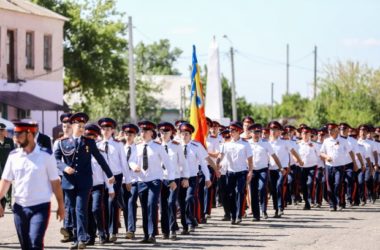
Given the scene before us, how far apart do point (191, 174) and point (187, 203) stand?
2.06 feet

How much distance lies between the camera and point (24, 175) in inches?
496

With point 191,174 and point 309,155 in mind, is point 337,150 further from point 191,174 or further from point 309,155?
point 191,174

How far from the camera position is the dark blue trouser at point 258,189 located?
2212cm

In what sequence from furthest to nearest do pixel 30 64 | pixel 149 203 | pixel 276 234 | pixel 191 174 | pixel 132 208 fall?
1. pixel 30 64
2. pixel 191 174
3. pixel 276 234
4. pixel 132 208
5. pixel 149 203

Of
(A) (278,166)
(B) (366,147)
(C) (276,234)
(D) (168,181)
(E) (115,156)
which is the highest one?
(B) (366,147)

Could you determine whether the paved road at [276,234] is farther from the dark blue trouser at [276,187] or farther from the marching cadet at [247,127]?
the marching cadet at [247,127]

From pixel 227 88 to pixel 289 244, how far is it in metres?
56.9

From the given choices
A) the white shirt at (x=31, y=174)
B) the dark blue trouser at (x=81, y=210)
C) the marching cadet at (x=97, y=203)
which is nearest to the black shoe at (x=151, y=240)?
the marching cadet at (x=97, y=203)

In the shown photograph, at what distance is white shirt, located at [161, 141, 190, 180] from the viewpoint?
1938 cm

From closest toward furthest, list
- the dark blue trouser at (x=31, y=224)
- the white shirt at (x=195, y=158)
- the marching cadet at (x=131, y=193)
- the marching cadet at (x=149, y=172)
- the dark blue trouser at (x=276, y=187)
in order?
the dark blue trouser at (x=31, y=224) < the marching cadet at (x=149, y=172) < the marching cadet at (x=131, y=193) < the white shirt at (x=195, y=158) < the dark blue trouser at (x=276, y=187)

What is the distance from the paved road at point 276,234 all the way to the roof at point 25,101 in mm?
25000

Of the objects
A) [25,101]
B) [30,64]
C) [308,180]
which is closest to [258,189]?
[308,180]

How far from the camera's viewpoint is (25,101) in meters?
49.4

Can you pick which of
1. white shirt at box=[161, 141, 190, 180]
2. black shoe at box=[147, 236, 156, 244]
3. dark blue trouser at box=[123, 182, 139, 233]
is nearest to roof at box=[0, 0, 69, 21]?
white shirt at box=[161, 141, 190, 180]
